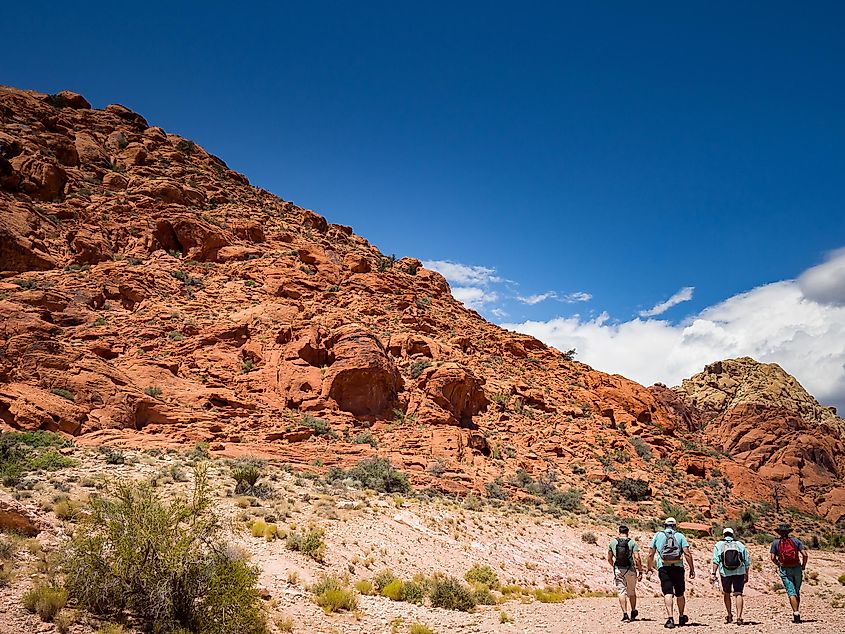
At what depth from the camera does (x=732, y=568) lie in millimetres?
9570

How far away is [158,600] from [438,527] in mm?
11464

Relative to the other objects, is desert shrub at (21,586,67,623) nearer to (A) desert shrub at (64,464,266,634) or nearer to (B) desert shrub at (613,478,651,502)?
(A) desert shrub at (64,464,266,634)

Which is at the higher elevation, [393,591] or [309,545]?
[309,545]

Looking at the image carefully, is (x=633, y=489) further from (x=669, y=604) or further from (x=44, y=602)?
(x=44, y=602)

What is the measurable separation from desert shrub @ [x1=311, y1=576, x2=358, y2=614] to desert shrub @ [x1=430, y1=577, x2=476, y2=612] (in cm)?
185

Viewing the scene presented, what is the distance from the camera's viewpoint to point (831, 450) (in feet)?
174

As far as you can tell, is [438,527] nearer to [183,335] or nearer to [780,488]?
[183,335]

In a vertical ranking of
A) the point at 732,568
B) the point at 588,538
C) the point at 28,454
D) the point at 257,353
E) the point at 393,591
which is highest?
the point at 257,353

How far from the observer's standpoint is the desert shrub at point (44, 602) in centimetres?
729

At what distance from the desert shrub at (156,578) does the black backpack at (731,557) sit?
8.02 metres

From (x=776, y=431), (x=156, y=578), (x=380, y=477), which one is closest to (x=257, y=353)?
(x=380, y=477)

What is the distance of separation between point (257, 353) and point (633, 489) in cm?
2252

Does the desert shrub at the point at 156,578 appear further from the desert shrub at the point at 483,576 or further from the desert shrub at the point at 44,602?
the desert shrub at the point at 483,576

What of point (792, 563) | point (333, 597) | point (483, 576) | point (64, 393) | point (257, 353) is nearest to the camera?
point (792, 563)
